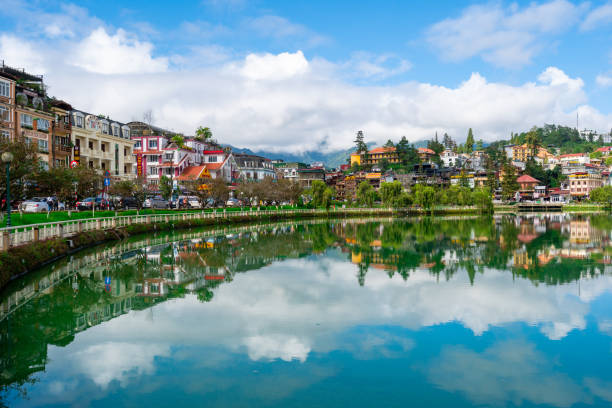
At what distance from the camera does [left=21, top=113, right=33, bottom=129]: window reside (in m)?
40.5

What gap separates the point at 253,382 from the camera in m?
9.19

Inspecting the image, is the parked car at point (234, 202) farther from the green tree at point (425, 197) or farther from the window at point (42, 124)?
the green tree at point (425, 197)

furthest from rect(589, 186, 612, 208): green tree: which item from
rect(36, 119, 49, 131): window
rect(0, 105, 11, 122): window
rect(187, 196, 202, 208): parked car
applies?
rect(0, 105, 11, 122): window

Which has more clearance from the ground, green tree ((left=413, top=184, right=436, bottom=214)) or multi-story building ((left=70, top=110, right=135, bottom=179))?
multi-story building ((left=70, top=110, right=135, bottom=179))

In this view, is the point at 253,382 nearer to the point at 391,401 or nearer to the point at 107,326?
the point at 391,401

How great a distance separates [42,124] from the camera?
4341 centimetres

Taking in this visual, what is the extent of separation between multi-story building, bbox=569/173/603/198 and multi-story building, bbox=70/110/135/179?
12950 centimetres

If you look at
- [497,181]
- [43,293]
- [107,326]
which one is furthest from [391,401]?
[497,181]

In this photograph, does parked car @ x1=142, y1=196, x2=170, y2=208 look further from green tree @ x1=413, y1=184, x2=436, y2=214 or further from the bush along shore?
green tree @ x1=413, y1=184, x2=436, y2=214

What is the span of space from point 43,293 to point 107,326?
210 inches

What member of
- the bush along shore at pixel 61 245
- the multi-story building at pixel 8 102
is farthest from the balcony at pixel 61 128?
the bush along shore at pixel 61 245

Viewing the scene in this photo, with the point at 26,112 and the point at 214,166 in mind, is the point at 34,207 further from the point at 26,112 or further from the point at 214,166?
the point at 214,166

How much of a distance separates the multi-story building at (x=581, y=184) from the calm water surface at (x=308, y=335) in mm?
131166

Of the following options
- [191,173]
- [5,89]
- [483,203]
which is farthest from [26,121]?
[483,203]
